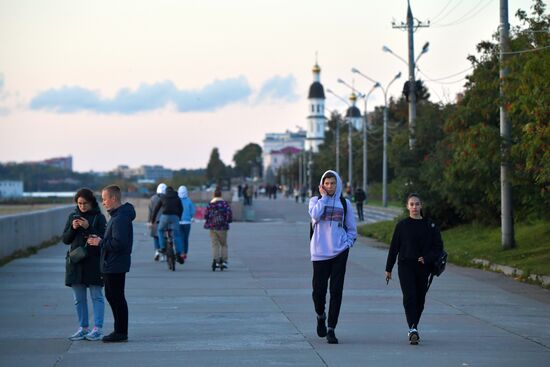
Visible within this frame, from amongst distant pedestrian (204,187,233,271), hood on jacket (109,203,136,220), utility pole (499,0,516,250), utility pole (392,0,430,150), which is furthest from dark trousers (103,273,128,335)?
utility pole (392,0,430,150)

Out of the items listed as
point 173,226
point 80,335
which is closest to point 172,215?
point 173,226

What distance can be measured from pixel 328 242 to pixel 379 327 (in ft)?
6.20

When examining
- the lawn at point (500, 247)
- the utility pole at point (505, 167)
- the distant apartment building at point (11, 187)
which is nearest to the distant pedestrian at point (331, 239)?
the lawn at point (500, 247)

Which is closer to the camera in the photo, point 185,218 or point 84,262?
point 84,262

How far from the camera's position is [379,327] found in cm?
1319

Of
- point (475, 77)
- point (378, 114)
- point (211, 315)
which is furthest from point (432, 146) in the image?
point (378, 114)

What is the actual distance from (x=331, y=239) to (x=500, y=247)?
45.5ft

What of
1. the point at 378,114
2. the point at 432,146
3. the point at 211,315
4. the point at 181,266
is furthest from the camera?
the point at 378,114

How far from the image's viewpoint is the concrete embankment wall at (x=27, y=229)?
80.3ft

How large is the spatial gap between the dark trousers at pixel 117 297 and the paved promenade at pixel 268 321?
0.72 feet

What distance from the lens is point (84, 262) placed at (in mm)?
11898

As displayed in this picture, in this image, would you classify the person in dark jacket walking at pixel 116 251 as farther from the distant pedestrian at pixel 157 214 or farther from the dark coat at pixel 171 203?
the distant pedestrian at pixel 157 214

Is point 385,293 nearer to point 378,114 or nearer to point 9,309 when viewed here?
point 9,309

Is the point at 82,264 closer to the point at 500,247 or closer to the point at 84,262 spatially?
the point at 84,262
